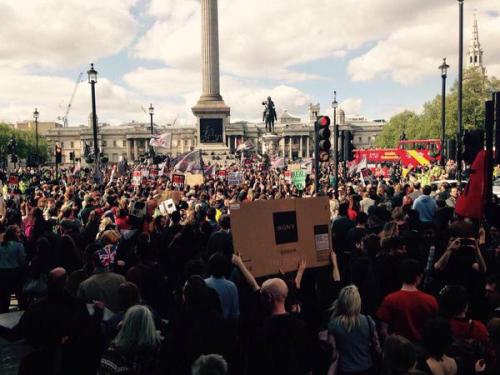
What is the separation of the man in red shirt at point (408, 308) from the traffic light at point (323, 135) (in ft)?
23.2

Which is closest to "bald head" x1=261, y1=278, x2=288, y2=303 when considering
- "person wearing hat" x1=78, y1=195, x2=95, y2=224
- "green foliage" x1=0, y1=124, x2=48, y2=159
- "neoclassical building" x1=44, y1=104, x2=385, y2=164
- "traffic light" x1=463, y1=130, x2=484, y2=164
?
"traffic light" x1=463, y1=130, x2=484, y2=164

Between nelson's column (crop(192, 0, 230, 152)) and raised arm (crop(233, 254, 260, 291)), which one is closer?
raised arm (crop(233, 254, 260, 291))

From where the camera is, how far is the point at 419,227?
1022 centimetres

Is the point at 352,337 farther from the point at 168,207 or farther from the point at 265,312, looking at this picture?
the point at 168,207

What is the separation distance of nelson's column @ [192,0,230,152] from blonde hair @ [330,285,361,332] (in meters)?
68.2

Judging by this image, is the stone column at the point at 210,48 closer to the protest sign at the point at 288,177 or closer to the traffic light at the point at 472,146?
the protest sign at the point at 288,177

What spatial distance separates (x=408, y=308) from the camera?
15.7ft

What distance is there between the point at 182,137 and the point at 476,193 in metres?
154

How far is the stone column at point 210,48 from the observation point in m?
69.6

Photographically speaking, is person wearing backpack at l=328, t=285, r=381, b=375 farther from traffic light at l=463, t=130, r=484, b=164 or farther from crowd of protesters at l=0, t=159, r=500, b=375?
traffic light at l=463, t=130, r=484, b=164

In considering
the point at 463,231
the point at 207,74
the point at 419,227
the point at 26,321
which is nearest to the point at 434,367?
the point at 463,231

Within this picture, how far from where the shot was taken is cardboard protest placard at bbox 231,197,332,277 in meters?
5.66

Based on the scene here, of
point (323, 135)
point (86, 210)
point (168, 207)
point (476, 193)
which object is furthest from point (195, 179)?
point (476, 193)

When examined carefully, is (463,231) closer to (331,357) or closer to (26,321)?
(331,357)
